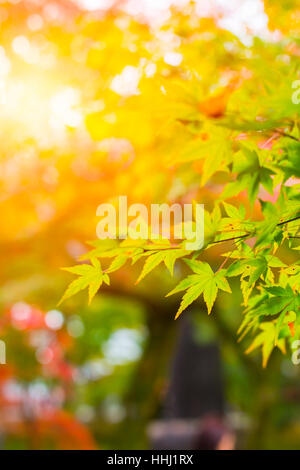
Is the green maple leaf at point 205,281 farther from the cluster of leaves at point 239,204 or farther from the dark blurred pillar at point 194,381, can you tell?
the dark blurred pillar at point 194,381

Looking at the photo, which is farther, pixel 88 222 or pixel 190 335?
pixel 190 335

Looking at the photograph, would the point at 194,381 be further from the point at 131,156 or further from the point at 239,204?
the point at 239,204

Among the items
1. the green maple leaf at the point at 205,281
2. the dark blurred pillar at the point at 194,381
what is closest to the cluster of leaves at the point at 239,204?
the green maple leaf at the point at 205,281

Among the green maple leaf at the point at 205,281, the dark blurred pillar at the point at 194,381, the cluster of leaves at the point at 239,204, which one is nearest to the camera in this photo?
the cluster of leaves at the point at 239,204


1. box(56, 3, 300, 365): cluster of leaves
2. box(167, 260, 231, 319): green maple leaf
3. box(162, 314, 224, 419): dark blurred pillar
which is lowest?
box(162, 314, 224, 419): dark blurred pillar

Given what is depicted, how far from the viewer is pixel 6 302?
4.50 m

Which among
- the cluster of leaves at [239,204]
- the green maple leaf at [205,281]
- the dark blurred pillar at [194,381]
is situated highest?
the cluster of leaves at [239,204]

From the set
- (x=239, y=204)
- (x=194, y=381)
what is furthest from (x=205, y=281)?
(x=194, y=381)

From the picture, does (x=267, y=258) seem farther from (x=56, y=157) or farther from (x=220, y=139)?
(x=56, y=157)

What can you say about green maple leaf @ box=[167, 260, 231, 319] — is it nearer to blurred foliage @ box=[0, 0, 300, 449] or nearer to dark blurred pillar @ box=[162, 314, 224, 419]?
blurred foliage @ box=[0, 0, 300, 449]

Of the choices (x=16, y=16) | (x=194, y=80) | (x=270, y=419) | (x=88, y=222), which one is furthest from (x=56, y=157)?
(x=270, y=419)

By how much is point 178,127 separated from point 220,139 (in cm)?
67

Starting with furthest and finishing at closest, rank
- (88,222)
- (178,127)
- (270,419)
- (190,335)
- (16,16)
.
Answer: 1. (190,335)
2. (270,419)
3. (88,222)
4. (16,16)
5. (178,127)

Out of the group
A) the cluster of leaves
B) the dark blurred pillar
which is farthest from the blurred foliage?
the dark blurred pillar
